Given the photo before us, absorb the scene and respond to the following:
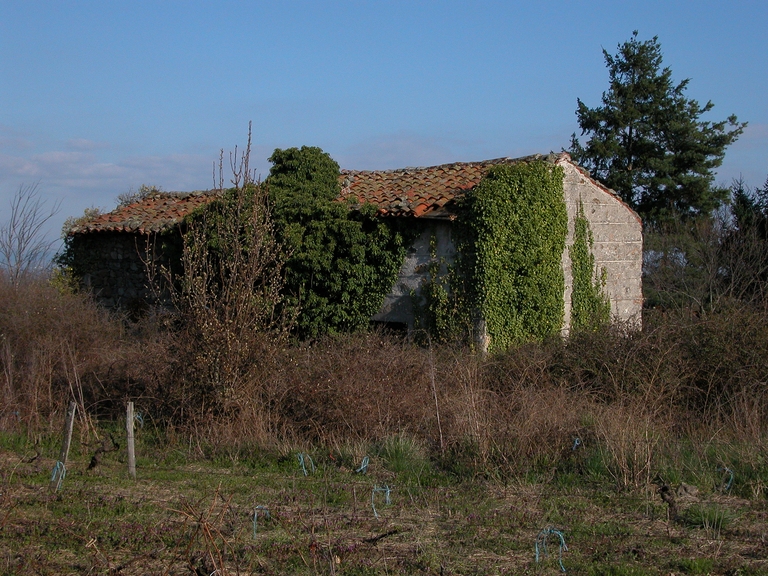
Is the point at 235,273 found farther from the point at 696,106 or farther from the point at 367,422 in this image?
the point at 696,106

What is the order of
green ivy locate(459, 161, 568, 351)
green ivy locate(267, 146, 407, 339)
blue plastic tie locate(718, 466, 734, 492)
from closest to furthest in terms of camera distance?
blue plastic tie locate(718, 466, 734, 492)
green ivy locate(459, 161, 568, 351)
green ivy locate(267, 146, 407, 339)

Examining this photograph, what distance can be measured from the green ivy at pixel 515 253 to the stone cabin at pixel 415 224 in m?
0.52

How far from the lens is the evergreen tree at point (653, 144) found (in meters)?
31.9

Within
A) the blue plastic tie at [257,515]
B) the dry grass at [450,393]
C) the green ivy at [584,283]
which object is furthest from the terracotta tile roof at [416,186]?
the blue plastic tie at [257,515]

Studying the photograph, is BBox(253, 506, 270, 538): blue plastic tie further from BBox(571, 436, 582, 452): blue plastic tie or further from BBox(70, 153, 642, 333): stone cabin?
BBox(70, 153, 642, 333): stone cabin

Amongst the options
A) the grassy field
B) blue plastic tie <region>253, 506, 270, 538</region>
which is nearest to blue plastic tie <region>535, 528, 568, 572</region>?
the grassy field

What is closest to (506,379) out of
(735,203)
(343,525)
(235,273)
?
(235,273)

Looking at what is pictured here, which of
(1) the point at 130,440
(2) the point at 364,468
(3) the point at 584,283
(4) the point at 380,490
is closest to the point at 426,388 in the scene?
(2) the point at 364,468

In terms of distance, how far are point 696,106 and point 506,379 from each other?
87.4 ft

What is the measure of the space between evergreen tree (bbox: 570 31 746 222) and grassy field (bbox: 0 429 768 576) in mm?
26871

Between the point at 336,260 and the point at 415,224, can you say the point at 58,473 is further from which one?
the point at 415,224

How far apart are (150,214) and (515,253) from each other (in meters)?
9.26

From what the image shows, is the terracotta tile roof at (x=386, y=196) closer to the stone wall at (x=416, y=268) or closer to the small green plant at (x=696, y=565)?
the stone wall at (x=416, y=268)

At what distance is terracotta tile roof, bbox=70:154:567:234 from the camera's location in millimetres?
13891
